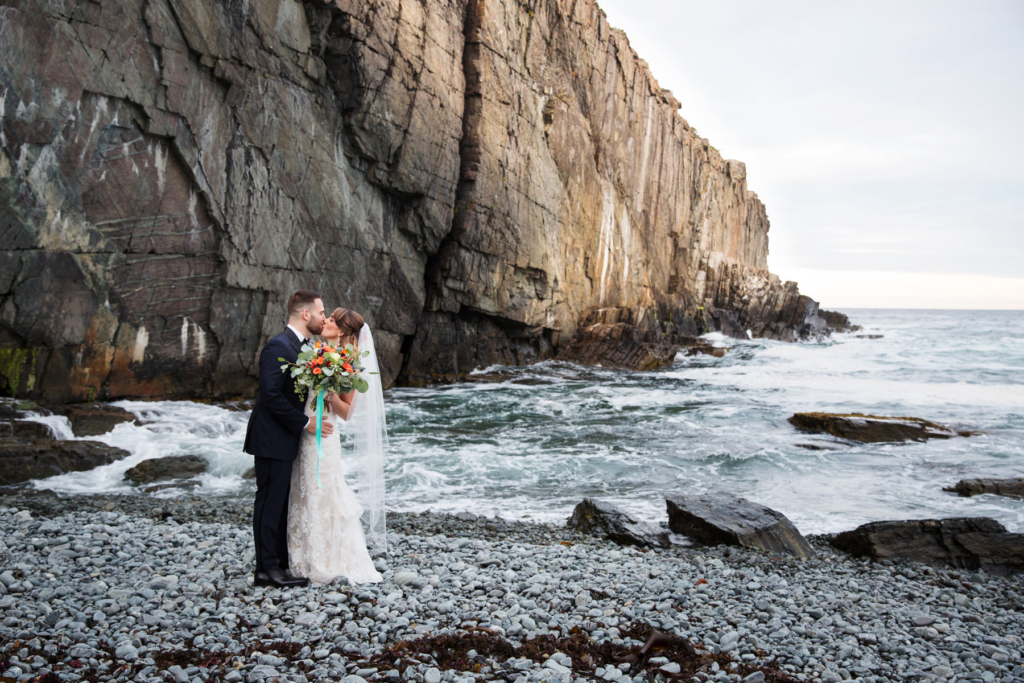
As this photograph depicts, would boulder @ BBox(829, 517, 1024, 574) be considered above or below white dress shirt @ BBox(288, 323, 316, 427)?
below

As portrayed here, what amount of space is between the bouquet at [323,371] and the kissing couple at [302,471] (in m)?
0.08

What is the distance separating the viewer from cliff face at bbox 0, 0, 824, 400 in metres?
13.8

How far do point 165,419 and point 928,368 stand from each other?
33770 mm

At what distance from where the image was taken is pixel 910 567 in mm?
7590

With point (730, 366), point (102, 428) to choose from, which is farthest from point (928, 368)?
point (102, 428)

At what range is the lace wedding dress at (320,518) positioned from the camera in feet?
17.7

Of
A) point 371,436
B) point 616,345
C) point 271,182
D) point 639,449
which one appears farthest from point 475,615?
point 616,345

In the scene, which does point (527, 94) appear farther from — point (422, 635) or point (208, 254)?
point (422, 635)

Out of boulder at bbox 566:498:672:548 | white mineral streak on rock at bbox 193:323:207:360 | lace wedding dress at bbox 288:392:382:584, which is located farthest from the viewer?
white mineral streak on rock at bbox 193:323:207:360

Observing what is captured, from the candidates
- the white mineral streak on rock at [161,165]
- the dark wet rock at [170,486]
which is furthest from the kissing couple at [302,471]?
the white mineral streak on rock at [161,165]

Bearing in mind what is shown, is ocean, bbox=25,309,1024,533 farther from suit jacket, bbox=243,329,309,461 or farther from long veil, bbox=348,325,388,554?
suit jacket, bbox=243,329,309,461

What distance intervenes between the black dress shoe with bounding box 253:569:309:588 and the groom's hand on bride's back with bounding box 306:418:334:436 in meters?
1.12

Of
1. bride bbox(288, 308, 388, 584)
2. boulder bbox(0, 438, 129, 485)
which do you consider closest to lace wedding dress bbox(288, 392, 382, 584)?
bride bbox(288, 308, 388, 584)

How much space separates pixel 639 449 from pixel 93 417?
11.0 metres
